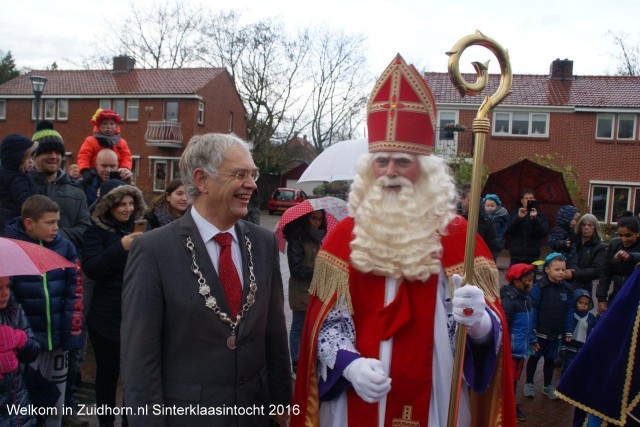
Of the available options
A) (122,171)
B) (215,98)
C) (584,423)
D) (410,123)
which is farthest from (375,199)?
(215,98)

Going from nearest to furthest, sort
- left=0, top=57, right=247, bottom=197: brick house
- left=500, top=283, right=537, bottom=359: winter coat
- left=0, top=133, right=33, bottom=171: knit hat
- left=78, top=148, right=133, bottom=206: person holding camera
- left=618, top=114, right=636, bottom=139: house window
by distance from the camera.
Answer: left=0, top=133, right=33, bottom=171: knit hat < left=500, top=283, right=537, bottom=359: winter coat < left=78, top=148, right=133, bottom=206: person holding camera < left=618, top=114, right=636, bottom=139: house window < left=0, top=57, right=247, bottom=197: brick house

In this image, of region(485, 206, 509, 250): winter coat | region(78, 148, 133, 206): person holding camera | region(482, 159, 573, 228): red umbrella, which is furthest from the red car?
region(78, 148, 133, 206): person holding camera

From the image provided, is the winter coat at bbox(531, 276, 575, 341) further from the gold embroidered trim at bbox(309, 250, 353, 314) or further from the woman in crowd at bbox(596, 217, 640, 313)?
the gold embroidered trim at bbox(309, 250, 353, 314)

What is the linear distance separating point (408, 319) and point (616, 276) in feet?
15.8

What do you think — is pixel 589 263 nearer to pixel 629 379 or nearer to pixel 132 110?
pixel 629 379

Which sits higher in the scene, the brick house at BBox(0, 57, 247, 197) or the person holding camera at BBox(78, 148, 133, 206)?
the brick house at BBox(0, 57, 247, 197)

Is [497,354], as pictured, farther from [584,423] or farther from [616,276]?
[616,276]

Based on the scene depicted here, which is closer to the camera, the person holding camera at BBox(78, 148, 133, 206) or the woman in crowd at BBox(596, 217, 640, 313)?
the person holding camera at BBox(78, 148, 133, 206)

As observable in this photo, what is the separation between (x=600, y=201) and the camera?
80.7ft

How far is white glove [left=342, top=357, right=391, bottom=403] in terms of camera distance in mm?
2205

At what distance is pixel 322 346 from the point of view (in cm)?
248

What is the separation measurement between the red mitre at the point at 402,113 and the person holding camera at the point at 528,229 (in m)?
5.04

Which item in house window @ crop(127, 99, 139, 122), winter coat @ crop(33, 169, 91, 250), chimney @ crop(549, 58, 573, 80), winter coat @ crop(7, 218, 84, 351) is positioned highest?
chimney @ crop(549, 58, 573, 80)

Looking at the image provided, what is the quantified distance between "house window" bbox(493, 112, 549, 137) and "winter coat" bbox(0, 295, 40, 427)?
24225 millimetres
